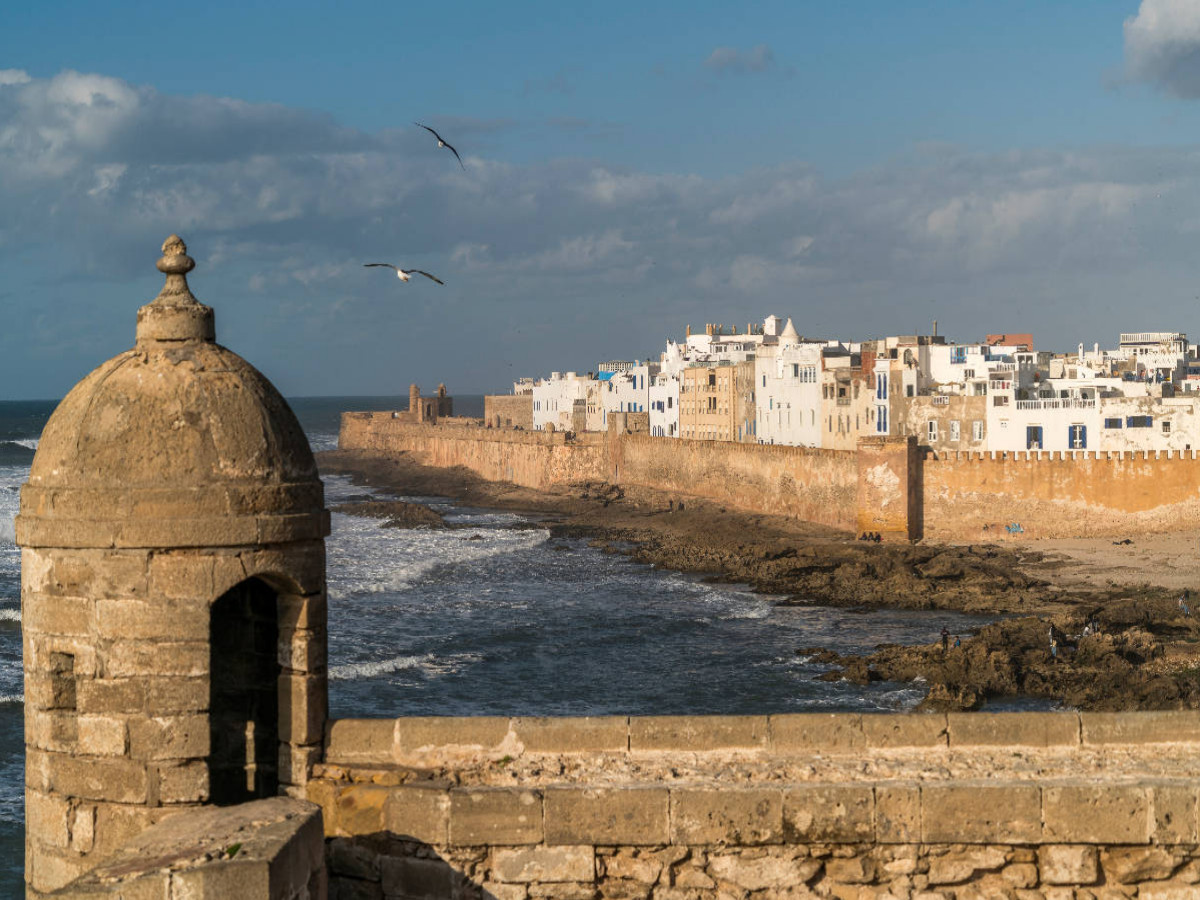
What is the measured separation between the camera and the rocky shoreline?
23.7 meters

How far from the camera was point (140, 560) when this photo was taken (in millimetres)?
5477

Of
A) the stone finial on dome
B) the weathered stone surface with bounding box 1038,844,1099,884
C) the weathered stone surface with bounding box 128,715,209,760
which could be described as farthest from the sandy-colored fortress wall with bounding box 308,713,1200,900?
the stone finial on dome

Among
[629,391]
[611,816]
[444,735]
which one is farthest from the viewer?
[629,391]

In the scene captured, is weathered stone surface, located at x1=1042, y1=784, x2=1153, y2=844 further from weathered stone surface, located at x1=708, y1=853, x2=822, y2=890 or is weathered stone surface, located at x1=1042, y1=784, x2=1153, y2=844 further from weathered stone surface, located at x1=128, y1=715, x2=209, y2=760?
weathered stone surface, located at x1=128, y1=715, x2=209, y2=760

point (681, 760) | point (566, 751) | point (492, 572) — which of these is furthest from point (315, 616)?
point (492, 572)

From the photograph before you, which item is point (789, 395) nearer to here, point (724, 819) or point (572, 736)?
point (572, 736)

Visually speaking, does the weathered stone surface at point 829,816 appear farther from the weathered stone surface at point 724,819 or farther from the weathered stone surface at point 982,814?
the weathered stone surface at point 982,814

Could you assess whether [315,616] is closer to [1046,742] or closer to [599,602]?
[1046,742]

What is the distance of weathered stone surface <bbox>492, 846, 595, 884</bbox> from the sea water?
35.8 ft

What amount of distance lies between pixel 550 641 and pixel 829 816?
953 inches

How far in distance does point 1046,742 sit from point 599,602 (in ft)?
94.9

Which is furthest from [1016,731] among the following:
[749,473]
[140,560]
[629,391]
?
[629,391]

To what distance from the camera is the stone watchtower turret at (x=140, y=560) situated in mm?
5461

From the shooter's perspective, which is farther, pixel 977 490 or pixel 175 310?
pixel 977 490
